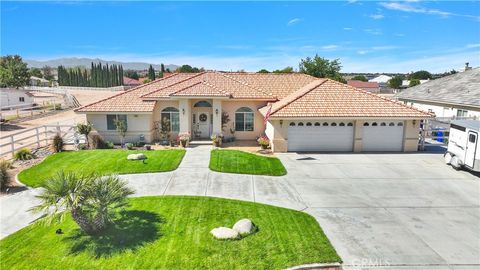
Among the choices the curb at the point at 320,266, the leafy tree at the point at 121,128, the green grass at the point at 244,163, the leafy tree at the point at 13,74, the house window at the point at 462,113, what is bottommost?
the curb at the point at 320,266

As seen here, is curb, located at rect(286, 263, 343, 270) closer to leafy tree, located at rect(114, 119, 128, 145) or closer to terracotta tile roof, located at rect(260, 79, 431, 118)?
terracotta tile roof, located at rect(260, 79, 431, 118)

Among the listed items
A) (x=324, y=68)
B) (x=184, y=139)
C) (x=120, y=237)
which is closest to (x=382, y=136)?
(x=184, y=139)

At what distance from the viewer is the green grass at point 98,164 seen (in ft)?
52.6

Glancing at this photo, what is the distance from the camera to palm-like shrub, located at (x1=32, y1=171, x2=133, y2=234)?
9008mm

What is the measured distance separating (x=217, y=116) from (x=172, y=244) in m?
15.1

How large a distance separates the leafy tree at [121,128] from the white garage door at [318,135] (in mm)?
11531

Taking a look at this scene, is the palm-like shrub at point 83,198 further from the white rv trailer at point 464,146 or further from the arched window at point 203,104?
the white rv trailer at point 464,146

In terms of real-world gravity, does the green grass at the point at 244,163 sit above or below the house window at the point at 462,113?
below

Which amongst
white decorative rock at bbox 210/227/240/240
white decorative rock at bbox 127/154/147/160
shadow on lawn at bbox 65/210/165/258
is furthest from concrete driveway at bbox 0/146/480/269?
white decorative rock at bbox 210/227/240/240

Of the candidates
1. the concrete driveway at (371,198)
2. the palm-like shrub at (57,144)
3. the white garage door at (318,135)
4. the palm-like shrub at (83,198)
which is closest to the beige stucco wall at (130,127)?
the palm-like shrub at (57,144)

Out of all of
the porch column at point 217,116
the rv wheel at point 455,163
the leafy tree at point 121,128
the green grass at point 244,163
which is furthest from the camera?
the porch column at point 217,116

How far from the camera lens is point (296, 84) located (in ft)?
93.9

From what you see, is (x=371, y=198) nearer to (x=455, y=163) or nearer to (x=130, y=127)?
(x=455, y=163)

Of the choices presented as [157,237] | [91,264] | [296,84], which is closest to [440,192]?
[157,237]
